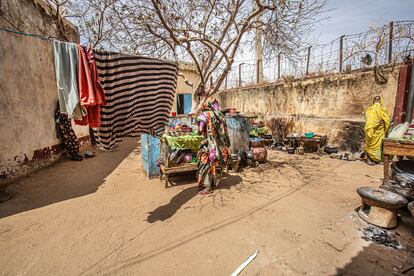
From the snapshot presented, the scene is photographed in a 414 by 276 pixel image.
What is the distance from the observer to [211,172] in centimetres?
458

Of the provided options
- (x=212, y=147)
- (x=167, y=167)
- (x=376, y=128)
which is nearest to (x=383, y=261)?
(x=212, y=147)

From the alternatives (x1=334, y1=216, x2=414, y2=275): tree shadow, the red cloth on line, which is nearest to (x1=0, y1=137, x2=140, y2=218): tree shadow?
the red cloth on line

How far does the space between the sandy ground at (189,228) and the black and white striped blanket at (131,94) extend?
1496 mm

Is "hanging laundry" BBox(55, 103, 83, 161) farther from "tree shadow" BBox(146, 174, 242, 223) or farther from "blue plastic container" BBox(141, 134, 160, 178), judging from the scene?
"tree shadow" BBox(146, 174, 242, 223)

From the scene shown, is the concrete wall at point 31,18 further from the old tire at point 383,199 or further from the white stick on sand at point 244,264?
the old tire at point 383,199

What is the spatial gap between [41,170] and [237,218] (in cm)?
572

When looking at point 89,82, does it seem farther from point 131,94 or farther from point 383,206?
point 383,206

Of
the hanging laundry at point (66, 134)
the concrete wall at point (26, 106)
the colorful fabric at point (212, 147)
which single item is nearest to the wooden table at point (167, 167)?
the colorful fabric at point (212, 147)

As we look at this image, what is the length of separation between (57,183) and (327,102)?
9415 mm

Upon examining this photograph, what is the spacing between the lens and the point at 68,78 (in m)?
2.38

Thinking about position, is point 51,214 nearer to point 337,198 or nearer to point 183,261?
point 183,261

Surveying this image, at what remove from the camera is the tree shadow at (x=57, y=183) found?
13.6 feet

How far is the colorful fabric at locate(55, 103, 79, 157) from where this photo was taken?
665cm

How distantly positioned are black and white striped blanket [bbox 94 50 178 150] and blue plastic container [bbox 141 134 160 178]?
2.34m
